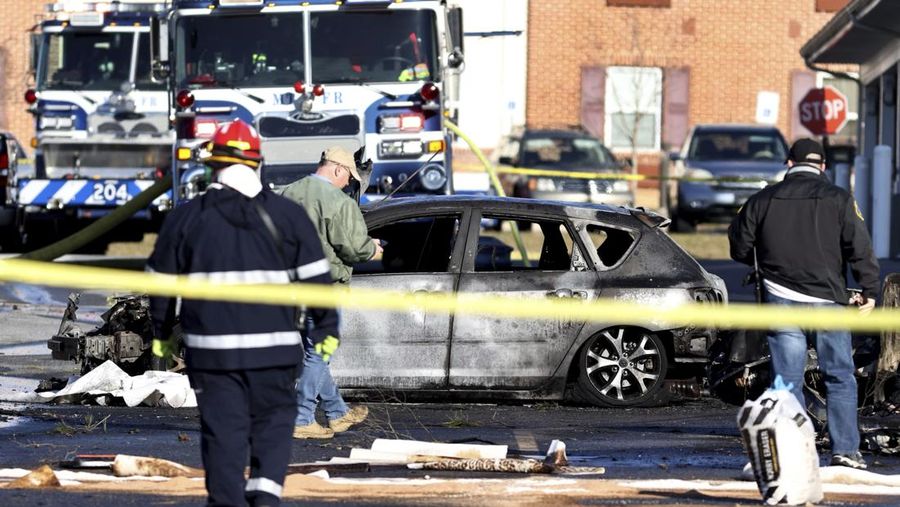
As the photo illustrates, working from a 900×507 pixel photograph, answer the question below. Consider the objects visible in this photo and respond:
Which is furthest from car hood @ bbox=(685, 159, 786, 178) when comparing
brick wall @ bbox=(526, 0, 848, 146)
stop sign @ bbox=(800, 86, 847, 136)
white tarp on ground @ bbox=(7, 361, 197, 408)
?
white tarp on ground @ bbox=(7, 361, 197, 408)

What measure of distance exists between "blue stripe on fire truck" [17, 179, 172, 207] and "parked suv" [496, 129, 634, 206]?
9558 millimetres

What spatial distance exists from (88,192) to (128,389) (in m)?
11.5

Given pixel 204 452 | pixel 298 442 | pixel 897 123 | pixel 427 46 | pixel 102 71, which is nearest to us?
pixel 204 452

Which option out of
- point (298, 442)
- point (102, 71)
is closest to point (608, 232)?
point (298, 442)

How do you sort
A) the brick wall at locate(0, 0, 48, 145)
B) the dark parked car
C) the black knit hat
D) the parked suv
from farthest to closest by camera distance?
1. the brick wall at locate(0, 0, 48, 145)
2. the parked suv
3. the dark parked car
4. the black knit hat

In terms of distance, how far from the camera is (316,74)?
1686cm

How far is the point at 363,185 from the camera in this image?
10961mm

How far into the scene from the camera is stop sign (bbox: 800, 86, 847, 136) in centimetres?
2847

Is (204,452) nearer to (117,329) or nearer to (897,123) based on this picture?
(117,329)

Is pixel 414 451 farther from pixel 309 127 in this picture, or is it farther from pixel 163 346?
pixel 309 127

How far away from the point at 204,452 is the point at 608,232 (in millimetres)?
5358

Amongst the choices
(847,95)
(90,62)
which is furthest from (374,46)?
(847,95)

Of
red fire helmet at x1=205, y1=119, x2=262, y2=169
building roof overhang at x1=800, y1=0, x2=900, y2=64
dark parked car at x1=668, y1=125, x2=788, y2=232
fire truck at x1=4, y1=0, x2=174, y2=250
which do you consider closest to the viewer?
red fire helmet at x1=205, y1=119, x2=262, y2=169

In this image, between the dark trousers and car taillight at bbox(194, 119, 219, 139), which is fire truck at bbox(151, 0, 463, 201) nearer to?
car taillight at bbox(194, 119, 219, 139)
